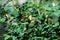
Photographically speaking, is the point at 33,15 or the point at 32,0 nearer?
the point at 33,15

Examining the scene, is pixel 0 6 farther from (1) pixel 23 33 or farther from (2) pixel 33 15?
(1) pixel 23 33

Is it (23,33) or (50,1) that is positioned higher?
(50,1)

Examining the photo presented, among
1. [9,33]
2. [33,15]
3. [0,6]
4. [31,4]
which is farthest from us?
[0,6]

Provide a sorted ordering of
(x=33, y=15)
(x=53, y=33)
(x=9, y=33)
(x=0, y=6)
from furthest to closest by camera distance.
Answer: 1. (x=0, y=6)
2. (x=33, y=15)
3. (x=9, y=33)
4. (x=53, y=33)

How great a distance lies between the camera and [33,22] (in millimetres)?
3725

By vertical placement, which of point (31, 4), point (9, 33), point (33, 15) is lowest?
point (9, 33)

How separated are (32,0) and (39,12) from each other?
0.43 meters

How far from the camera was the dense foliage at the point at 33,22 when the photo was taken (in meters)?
3.53

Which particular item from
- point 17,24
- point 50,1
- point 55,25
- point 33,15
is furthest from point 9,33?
point 50,1

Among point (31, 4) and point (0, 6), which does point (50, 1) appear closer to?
point (31, 4)

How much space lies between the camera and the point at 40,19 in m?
3.77

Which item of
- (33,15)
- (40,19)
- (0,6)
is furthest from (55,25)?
(0,6)

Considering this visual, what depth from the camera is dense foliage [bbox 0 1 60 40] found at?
3.53 metres

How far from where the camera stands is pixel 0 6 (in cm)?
478
